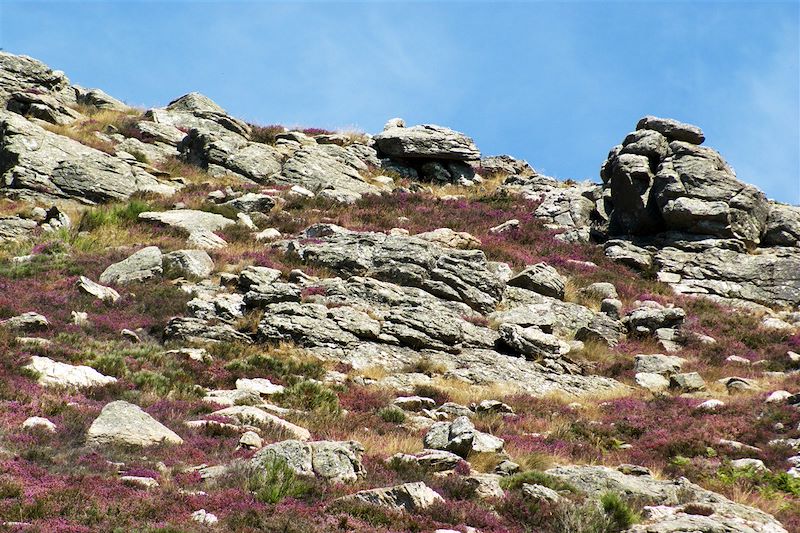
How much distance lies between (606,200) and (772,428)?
25.7m

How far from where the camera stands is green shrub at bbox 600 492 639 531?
9.56 m

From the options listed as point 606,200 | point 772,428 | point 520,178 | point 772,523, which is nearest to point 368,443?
point 772,523

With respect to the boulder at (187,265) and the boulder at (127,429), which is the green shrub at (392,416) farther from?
the boulder at (187,265)

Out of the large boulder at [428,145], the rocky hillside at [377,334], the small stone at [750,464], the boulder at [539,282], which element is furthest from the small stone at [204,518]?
the large boulder at [428,145]

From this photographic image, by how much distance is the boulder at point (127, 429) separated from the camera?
36.4 ft

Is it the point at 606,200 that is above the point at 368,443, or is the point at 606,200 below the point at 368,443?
above

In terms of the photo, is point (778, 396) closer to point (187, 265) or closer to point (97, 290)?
point (187, 265)

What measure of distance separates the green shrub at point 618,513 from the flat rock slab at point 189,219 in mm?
22571

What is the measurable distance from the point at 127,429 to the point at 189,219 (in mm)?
20188

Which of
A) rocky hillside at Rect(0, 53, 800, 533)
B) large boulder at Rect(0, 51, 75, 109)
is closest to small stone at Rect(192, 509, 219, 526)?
rocky hillside at Rect(0, 53, 800, 533)

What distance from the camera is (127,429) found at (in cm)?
1144

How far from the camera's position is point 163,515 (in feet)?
28.3

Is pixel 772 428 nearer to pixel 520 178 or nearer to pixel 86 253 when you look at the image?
pixel 86 253

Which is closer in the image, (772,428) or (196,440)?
(196,440)
